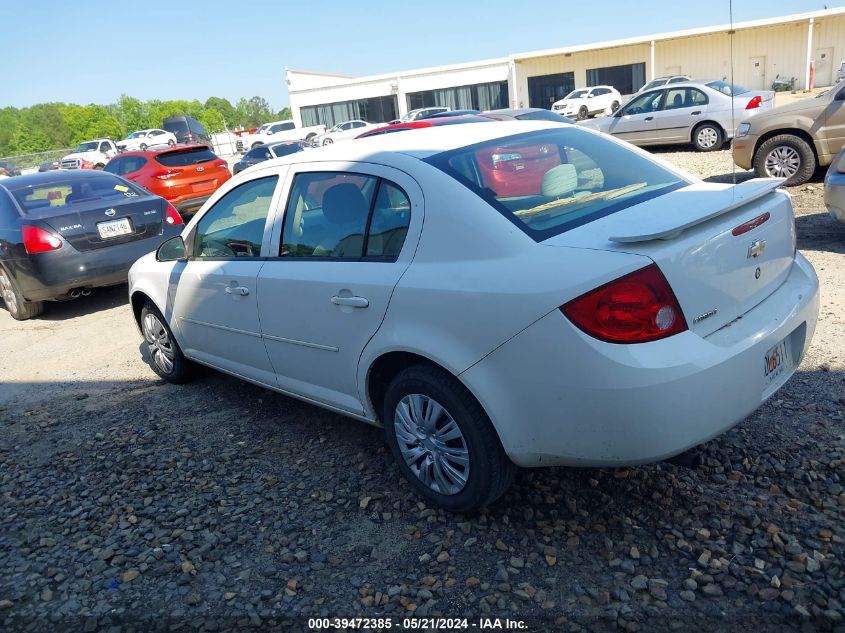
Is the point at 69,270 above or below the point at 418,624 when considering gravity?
above

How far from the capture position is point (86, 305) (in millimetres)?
8492

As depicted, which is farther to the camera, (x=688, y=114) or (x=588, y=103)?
(x=588, y=103)

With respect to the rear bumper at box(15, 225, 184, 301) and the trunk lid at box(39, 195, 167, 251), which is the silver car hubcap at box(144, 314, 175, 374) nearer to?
the rear bumper at box(15, 225, 184, 301)

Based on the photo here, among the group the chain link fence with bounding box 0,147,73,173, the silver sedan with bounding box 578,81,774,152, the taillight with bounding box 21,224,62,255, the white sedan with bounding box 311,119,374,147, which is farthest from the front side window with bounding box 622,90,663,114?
the chain link fence with bounding box 0,147,73,173

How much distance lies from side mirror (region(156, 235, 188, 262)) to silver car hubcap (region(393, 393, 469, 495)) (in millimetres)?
2254

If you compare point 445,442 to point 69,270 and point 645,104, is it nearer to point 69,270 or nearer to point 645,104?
point 69,270

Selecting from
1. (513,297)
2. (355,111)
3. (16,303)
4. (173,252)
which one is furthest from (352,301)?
(355,111)

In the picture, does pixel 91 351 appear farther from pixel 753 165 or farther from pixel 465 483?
pixel 753 165

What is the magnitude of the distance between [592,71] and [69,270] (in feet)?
136

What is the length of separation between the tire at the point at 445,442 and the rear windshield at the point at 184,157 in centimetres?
1235

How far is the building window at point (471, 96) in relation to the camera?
45.7 meters

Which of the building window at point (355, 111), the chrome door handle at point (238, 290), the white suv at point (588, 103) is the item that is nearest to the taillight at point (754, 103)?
the chrome door handle at point (238, 290)

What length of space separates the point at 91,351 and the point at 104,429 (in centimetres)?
224

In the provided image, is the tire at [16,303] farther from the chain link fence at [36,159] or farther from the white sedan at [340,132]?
the chain link fence at [36,159]
